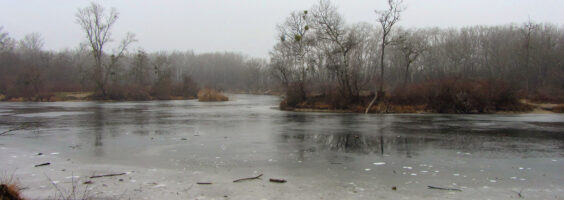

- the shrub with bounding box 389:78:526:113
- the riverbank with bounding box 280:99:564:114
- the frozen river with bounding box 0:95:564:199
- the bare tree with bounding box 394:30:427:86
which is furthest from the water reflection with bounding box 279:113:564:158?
the bare tree with bounding box 394:30:427:86

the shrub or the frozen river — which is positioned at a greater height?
the shrub

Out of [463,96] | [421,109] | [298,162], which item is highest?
[463,96]

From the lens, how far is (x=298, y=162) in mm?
8305

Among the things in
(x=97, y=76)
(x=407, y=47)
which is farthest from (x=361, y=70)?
(x=97, y=76)

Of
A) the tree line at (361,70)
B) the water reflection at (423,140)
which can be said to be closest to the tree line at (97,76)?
the tree line at (361,70)

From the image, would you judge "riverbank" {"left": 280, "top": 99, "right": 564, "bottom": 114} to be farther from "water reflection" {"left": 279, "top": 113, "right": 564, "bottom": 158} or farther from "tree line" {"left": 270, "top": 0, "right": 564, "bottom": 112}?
"water reflection" {"left": 279, "top": 113, "right": 564, "bottom": 158}

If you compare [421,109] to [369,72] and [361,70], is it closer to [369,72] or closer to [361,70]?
[361,70]

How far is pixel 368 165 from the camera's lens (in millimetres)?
7914

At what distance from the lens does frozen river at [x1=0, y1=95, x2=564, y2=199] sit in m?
6.03

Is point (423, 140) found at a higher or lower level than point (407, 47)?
lower

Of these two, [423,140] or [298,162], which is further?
[423,140]

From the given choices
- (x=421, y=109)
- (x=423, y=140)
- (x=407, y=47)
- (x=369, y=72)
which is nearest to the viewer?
(x=423, y=140)

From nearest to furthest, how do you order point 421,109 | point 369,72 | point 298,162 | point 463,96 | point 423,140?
point 298,162, point 423,140, point 463,96, point 421,109, point 369,72

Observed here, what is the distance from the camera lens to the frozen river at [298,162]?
603 cm
